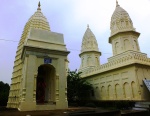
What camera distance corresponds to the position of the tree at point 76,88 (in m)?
23.8

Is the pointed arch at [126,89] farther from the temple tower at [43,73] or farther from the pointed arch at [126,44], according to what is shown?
the temple tower at [43,73]

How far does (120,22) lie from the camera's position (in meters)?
25.8

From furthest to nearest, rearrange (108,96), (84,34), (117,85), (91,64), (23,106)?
(84,34) → (91,64) → (108,96) → (117,85) → (23,106)

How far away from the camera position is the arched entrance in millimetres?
12729

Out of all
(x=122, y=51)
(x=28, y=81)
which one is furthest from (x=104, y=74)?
(x=28, y=81)

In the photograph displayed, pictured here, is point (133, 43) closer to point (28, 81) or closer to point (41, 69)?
point (41, 69)

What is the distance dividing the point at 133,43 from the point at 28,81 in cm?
1856

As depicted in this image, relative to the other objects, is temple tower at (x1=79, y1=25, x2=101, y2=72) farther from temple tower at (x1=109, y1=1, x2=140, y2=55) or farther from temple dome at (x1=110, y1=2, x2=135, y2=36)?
temple dome at (x1=110, y1=2, x2=135, y2=36)

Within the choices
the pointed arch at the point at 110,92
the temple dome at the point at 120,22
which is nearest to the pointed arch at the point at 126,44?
the temple dome at the point at 120,22

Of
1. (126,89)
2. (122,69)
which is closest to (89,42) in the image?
(122,69)

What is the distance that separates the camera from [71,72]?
26.1m

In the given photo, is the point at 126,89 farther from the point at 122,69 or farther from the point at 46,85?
the point at 46,85

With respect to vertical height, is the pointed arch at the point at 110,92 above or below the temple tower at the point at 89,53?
below

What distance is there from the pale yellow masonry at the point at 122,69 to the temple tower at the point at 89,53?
146 inches
